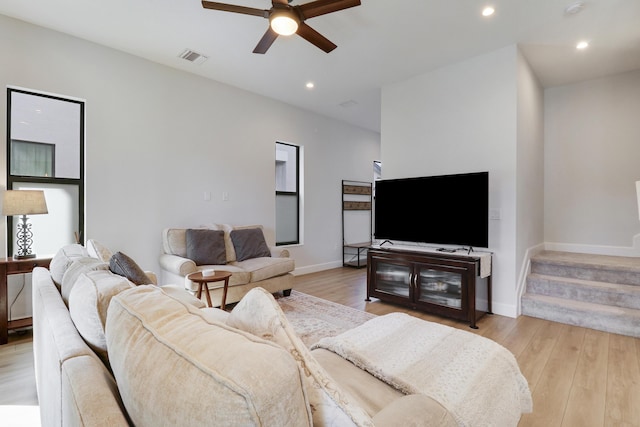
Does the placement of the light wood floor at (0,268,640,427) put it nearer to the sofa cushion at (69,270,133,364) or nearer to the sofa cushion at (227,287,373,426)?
the sofa cushion at (69,270,133,364)

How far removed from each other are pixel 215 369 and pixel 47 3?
Answer: 373cm

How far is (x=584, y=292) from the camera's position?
3.29m

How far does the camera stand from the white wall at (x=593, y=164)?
4035 millimetres

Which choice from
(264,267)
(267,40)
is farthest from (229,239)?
(267,40)

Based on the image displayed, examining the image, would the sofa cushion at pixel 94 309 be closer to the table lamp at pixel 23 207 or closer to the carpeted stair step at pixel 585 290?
the table lamp at pixel 23 207

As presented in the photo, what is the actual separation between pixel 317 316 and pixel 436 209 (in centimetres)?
186

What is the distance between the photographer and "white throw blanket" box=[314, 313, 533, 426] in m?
1.16

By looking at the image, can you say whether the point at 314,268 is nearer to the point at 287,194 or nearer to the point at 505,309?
the point at 287,194

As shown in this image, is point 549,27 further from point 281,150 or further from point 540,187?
point 281,150

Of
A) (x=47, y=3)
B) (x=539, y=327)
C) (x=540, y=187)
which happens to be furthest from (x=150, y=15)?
(x=540, y=187)

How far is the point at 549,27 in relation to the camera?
3.00 meters

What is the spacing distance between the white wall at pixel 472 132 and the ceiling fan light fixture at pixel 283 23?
2.25m

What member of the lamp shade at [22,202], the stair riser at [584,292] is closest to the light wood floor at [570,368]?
the stair riser at [584,292]

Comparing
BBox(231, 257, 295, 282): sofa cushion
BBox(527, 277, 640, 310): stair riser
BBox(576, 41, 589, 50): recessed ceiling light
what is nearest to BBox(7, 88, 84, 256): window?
BBox(231, 257, 295, 282): sofa cushion
